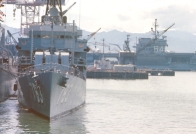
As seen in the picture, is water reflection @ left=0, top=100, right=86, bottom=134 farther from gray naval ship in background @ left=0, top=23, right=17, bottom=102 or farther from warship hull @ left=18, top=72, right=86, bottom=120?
gray naval ship in background @ left=0, top=23, right=17, bottom=102

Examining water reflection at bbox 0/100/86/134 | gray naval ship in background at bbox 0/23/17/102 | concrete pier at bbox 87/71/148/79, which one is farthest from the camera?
concrete pier at bbox 87/71/148/79

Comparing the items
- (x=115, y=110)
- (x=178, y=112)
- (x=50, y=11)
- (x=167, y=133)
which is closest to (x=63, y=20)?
(x=50, y=11)

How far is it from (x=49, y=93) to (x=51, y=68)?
2.39 meters

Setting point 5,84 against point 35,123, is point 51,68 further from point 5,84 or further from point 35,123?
point 5,84

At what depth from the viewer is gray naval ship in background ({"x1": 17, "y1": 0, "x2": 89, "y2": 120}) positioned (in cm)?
3778

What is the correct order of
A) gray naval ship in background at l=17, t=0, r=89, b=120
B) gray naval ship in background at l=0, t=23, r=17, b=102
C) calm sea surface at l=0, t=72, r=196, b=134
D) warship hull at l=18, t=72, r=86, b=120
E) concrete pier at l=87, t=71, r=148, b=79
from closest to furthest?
calm sea surface at l=0, t=72, r=196, b=134 < warship hull at l=18, t=72, r=86, b=120 < gray naval ship in background at l=17, t=0, r=89, b=120 < gray naval ship in background at l=0, t=23, r=17, b=102 < concrete pier at l=87, t=71, r=148, b=79

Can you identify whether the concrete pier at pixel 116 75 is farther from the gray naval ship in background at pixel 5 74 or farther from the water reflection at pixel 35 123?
the water reflection at pixel 35 123

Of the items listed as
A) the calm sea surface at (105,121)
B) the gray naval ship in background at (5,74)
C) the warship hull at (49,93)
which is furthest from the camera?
the gray naval ship in background at (5,74)

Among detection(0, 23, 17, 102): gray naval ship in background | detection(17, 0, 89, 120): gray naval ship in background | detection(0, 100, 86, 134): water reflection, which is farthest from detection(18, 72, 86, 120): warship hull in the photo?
detection(0, 23, 17, 102): gray naval ship in background

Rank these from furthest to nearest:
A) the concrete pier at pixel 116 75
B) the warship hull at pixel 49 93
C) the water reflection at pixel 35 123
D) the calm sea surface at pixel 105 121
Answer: the concrete pier at pixel 116 75, the warship hull at pixel 49 93, the calm sea surface at pixel 105 121, the water reflection at pixel 35 123

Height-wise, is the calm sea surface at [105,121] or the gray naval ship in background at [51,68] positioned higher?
the gray naval ship in background at [51,68]

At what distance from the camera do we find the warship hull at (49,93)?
37125 millimetres

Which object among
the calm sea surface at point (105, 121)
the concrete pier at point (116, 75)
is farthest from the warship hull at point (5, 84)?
the concrete pier at point (116, 75)

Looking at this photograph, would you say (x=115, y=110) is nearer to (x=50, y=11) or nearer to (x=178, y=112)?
(x=178, y=112)
